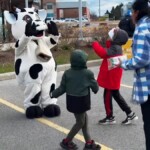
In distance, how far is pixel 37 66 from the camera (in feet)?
20.2

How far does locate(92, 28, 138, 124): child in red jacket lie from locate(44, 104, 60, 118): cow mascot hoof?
79cm

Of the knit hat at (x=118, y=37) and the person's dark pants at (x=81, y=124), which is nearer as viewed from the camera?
the person's dark pants at (x=81, y=124)

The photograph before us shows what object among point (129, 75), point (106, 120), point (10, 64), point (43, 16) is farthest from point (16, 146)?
point (10, 64)

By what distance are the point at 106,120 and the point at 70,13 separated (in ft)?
267

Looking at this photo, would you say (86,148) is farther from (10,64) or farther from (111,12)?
(111,12)

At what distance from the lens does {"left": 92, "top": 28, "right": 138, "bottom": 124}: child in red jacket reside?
5488 millimetres

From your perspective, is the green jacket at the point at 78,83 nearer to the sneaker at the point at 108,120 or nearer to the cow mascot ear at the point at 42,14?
the sneaker at the point at 108,120

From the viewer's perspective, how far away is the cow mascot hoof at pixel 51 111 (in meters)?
6.25

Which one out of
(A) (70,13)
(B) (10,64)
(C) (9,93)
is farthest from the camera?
(A) (70,13)

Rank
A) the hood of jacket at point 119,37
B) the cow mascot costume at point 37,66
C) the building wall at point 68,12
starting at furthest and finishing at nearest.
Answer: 1. the building wall at point 68,12
2. the cow mascot costume at point 37,66
3. the hood of jacket at point 119,37

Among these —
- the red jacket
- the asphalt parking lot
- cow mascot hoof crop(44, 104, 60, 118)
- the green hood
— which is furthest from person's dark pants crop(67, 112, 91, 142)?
cow mascot hoof crop(44, 104, 60, 118)

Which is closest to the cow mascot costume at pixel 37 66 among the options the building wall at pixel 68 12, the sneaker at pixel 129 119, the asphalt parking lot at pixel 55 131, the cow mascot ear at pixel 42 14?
the asphalt parking lot at pixel 55 131

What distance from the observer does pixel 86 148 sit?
15.9 feet

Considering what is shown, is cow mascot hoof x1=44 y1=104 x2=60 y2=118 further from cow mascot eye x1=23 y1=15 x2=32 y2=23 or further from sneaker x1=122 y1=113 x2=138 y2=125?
cow mascot eye x1=23 y1=15 x2=32 y2=23
